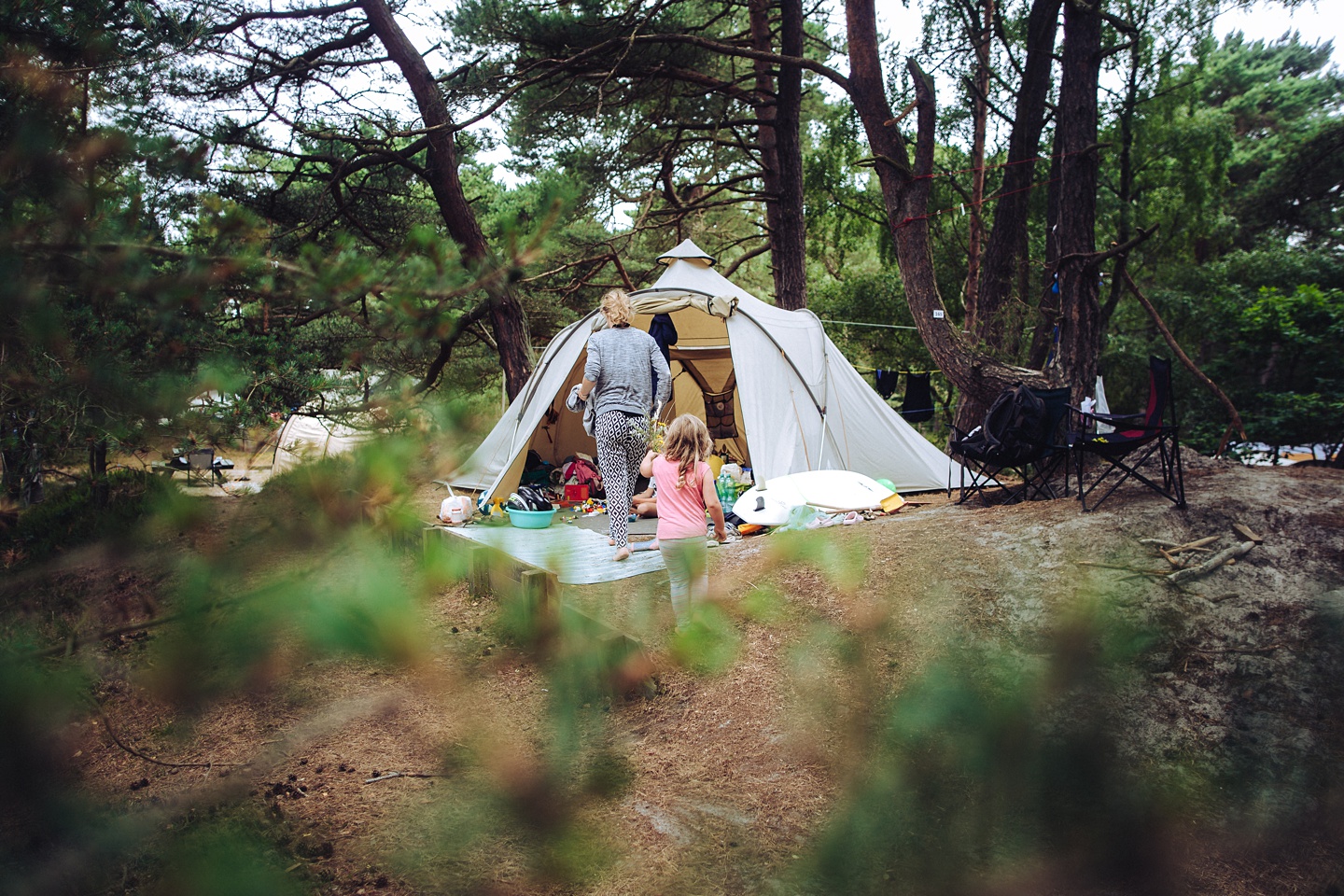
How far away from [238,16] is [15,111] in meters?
1.92

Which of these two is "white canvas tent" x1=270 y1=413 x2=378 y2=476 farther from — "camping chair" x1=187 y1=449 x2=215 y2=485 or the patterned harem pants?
the patterned harem pants

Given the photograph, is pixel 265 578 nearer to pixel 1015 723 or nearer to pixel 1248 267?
pixel 1015 723

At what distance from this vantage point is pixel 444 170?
634 centimetres

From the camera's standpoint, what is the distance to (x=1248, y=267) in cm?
1105

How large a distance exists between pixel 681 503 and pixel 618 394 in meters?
1.56

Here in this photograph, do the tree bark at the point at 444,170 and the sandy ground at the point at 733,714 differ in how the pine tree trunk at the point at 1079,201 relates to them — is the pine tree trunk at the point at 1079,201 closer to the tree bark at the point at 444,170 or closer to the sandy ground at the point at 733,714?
the sandy ground at the point at 733,714

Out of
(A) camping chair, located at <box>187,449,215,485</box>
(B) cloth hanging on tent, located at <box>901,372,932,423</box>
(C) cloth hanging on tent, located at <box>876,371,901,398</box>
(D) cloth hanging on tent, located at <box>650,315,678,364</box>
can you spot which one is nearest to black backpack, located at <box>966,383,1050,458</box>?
(D) cloth hanging on tent, located at <box>650,315,678,364</box>

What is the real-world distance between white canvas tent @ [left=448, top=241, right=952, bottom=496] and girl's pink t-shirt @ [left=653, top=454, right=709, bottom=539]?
8.88ft

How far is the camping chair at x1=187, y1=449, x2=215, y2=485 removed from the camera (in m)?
1.33

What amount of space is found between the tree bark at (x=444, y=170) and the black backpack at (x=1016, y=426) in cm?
290

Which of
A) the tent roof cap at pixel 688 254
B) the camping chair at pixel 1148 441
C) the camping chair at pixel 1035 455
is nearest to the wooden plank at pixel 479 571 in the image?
the camping chair at pixel 1148 441

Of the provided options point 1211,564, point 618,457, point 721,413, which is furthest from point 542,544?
point 721,413

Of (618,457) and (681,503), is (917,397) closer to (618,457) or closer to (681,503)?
(618,457)

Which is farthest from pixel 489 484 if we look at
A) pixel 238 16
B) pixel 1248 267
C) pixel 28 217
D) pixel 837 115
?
pixel 1248 267
